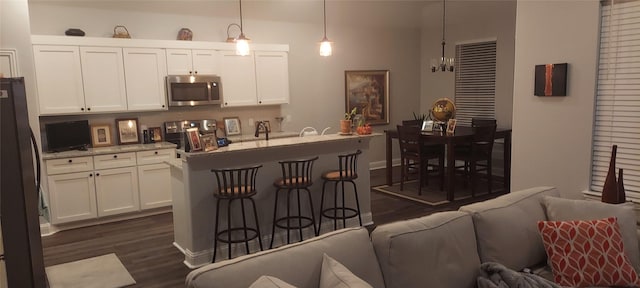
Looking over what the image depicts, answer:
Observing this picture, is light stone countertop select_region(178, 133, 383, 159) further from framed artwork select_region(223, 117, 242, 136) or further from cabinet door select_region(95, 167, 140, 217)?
framed artwork select_region(223, 117, 242, 136)

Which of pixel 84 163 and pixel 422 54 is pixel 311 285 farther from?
pixel 422 54

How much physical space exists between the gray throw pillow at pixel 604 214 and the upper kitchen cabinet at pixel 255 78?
4.61 m

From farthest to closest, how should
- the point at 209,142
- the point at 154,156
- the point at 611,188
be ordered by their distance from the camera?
the point at 154,156
the point at 209,142
the point at 611,188

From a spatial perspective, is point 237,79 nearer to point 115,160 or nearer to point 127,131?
point 127,131

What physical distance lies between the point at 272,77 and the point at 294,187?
9.58ft

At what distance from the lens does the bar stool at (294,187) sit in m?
4.21

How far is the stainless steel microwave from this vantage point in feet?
19.1

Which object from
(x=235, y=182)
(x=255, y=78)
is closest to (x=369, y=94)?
(x=255, y=78)

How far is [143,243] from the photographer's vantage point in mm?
4629

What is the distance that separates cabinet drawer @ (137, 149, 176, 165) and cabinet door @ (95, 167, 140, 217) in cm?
15

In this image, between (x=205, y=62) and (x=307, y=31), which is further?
(x=307, y=31)

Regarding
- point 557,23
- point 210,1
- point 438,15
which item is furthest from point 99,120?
point 438,15

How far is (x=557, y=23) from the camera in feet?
12.9

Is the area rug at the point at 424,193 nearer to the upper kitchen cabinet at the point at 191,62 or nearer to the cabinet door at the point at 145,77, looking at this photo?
the upper kitchen cabinet at the point at 191,62
